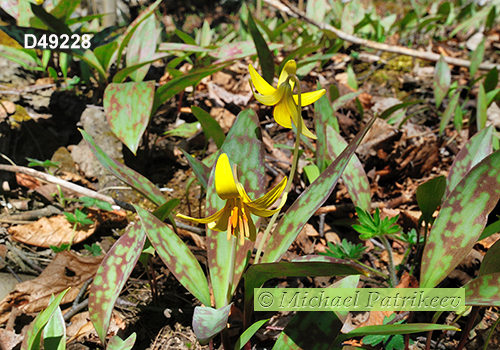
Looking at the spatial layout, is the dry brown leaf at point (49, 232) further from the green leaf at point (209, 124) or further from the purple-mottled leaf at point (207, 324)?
the purple-mottled leaf at point (207, 324)

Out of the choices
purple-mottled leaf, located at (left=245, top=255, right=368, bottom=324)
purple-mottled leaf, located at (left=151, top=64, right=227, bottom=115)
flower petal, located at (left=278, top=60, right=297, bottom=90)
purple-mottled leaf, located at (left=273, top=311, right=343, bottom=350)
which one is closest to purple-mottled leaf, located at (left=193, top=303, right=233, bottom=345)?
purple-mottled leaf, located at (left=245, top=255, right=368, bottom=324)

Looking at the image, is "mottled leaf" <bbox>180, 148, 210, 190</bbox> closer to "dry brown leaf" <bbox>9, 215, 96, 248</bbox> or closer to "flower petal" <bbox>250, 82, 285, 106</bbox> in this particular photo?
"flower petal" <bbox>250, 82, 285, 106</bbox>

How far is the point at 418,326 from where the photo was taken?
831 mm

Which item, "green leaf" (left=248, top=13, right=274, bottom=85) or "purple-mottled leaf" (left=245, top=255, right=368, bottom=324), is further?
"green leaf" (left=248, top=13, right=274, bottom=85)

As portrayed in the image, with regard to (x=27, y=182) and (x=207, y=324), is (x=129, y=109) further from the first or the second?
(x=207, y=324)

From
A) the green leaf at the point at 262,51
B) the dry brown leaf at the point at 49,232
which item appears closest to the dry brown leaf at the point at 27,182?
the dry brown leaf at the point at 49,232

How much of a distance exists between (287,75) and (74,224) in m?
1.24

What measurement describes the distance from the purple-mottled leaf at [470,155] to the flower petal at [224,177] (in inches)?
42.1

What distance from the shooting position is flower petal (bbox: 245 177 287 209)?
0.70 meters

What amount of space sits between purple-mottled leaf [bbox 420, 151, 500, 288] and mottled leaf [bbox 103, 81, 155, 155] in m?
1.26

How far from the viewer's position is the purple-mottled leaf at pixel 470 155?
4.49 ft

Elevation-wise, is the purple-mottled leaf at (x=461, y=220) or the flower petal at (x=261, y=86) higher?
the flower petal at (x=261, y=86)

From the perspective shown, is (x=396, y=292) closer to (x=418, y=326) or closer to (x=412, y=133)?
(x=418, y=326)

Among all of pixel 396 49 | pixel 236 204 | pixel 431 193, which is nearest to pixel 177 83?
pixel 236 204
